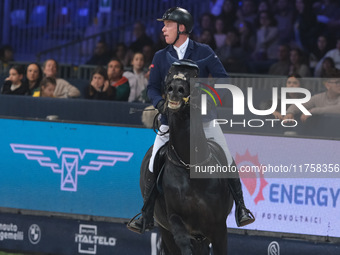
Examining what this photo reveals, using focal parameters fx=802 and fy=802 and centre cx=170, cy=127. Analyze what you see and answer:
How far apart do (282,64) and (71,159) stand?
5438 millimetres

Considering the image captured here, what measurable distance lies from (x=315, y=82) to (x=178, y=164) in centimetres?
432

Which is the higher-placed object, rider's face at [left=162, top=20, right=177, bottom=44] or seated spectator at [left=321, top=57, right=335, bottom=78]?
rider's face at [left=162, top=20, right=177, bottom=44]

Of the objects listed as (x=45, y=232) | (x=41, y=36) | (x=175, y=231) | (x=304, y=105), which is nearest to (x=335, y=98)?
(x=304, y=105)

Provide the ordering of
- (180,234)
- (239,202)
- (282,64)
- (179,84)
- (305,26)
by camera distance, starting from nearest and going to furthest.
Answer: (179,84) < (180,234) < (239,202) < (282,64) < (305,26)

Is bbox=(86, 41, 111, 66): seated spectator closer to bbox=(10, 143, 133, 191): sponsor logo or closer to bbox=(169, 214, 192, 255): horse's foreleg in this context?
bbox=(10, 143, 133, 191): sponsor logo

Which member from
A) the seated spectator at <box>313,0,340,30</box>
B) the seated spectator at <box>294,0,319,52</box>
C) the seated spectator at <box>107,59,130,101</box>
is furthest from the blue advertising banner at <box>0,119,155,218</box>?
the seated spectator at <box>313,0,340,30</box>

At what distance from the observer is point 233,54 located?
15844 mm

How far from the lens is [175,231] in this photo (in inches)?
312

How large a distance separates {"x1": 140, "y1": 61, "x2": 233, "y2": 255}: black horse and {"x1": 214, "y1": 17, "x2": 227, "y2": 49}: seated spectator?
847cm

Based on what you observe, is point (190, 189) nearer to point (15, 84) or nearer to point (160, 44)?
point (15, 84)

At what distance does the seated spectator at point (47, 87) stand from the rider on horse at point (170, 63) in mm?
4468

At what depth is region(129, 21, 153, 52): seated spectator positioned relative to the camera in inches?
668

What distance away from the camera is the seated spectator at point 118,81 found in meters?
12.5

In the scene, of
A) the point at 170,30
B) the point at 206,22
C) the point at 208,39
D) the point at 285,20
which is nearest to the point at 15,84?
the point at 208,39
